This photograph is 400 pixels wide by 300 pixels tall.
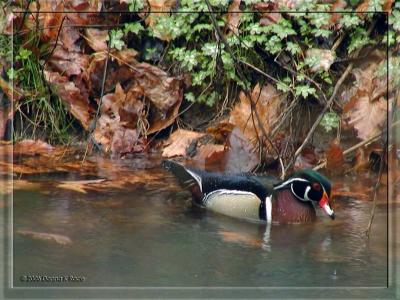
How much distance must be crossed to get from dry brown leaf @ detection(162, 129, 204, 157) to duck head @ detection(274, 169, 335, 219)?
45cm

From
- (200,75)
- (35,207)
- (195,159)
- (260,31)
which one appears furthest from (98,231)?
Answer: (260,31)

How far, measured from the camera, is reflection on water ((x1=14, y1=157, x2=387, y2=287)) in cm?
363

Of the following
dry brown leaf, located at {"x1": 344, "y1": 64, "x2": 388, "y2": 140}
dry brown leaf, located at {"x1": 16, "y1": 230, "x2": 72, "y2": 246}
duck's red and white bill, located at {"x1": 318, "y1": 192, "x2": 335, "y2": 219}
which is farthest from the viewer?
dry brown leaf, located at {"x1": 344, "y1": 64, "x2": 388, "y2": 140}

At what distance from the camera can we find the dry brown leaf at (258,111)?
400 centimetres

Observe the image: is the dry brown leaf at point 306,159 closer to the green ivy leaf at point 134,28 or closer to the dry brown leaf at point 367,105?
the dry brown leaf at point 367,105

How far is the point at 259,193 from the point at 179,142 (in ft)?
1.40

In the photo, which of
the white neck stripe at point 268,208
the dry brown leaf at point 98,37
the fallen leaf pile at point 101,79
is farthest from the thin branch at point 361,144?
the dry brown leaf at point 98,37

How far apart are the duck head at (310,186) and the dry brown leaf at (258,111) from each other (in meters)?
0.24

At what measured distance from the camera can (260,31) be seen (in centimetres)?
406

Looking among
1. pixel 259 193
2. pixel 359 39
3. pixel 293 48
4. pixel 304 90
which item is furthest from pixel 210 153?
pixel 359 39

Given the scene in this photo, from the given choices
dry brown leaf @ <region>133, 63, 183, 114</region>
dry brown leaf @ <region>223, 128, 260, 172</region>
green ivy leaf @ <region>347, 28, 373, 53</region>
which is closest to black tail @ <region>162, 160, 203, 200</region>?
dry brown leaf @ <region>223, 128, 260, 172</region>

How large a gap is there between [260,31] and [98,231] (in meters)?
1.17

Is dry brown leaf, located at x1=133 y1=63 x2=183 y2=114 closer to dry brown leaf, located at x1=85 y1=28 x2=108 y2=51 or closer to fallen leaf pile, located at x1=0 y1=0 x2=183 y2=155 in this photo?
fallen leaf pile, located at x1=0 y1=0 x2=183 y2=155

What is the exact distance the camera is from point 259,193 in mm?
3957
